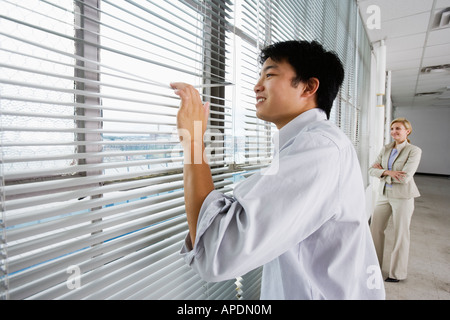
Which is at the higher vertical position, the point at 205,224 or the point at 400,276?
the point at 205,224

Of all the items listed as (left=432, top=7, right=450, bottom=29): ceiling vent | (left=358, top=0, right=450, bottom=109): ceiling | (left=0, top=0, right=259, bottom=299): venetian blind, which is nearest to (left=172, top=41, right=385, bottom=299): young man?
(left=0, top=0, right=259, bottom=299): venetian blind

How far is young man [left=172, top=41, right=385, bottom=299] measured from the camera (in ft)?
2.05

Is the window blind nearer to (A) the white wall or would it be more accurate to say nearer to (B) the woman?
(B) the woman

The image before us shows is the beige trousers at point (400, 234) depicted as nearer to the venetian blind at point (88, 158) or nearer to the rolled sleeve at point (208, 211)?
the venetian blind at point (88, 158)

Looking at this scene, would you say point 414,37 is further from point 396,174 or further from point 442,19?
point 396,174

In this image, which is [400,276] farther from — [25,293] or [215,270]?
[25,293]

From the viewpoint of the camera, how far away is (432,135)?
1214 centimetres

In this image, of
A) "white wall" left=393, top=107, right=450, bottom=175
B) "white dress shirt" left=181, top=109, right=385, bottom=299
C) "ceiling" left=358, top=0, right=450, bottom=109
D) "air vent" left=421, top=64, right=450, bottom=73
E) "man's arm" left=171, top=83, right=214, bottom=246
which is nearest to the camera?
"white dress shirt" left=181, top=109, right=385, bottom=299

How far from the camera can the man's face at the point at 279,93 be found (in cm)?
94

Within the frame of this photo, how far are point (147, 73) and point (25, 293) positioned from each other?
723 millimetres


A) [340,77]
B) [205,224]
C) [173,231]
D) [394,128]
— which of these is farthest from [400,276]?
[205,224]

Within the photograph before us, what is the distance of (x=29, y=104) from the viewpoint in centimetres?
68

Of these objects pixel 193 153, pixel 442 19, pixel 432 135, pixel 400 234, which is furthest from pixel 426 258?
pixel 432 135

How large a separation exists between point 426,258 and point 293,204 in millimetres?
3793
